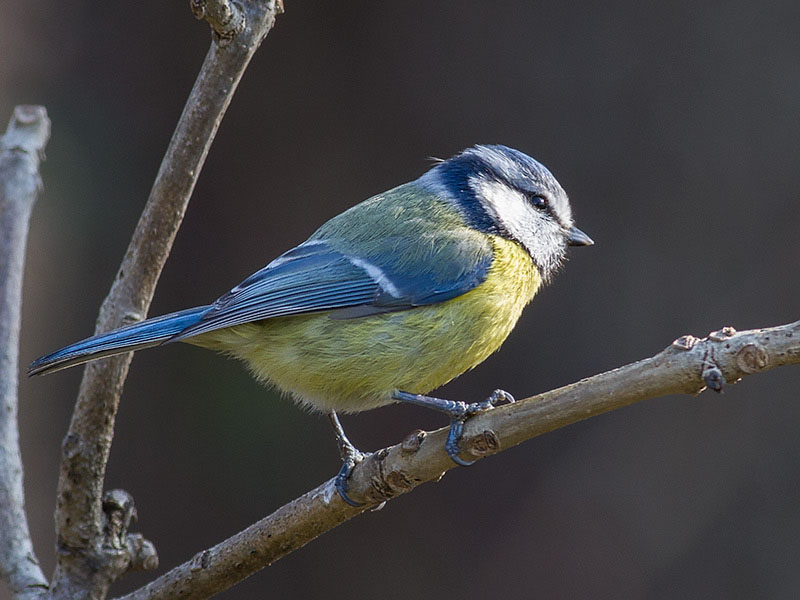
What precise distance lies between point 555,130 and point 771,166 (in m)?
0.81

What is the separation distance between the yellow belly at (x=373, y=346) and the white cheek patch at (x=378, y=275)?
67 mm

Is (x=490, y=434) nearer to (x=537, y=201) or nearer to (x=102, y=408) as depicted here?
(x=102, y=408)

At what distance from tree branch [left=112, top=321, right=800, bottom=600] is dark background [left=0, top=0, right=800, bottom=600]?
1527 mm

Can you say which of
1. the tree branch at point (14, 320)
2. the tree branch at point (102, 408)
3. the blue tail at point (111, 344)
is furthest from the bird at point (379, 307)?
the tree branch at point (14, 320)

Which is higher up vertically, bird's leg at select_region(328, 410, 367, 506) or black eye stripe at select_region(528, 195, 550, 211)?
black eye stripe at select_region(528, 195, 550, 211)

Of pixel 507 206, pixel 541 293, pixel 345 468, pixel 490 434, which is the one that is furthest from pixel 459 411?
pixel 541 293

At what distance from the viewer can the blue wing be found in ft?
7.11

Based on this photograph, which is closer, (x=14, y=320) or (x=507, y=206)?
(x=14, y=320)

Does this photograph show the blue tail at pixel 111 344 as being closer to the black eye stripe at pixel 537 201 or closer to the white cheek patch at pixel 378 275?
the white cheek patch at pixel 378 275

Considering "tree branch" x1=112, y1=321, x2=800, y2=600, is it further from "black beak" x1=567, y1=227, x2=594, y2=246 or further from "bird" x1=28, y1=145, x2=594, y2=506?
"black beak" x1=567, y1=227, x2=594, y2=246

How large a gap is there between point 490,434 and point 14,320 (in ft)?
4.29

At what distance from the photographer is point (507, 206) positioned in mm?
2520

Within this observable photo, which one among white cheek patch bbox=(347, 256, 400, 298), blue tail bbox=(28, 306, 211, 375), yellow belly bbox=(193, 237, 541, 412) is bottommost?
yellow belly bbox=(193, 237, 541, 412)

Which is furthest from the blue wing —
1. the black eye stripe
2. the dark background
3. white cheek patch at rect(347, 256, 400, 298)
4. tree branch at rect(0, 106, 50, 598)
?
the dark background
